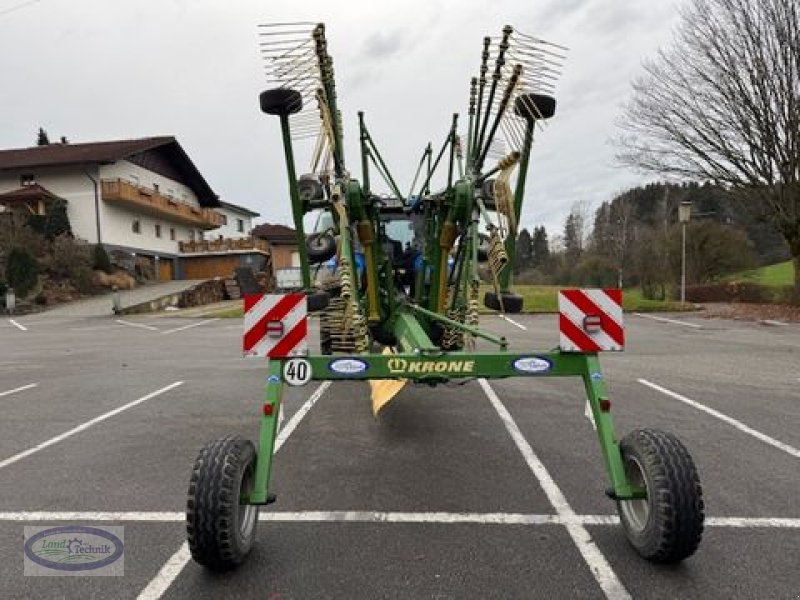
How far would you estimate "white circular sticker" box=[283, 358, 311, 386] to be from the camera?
10.7 ft

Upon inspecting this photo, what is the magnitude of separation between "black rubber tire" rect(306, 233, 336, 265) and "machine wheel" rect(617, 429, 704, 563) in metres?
2.97

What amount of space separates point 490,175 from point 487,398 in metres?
3.40

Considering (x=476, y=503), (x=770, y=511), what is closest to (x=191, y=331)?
(x=476, y=503)

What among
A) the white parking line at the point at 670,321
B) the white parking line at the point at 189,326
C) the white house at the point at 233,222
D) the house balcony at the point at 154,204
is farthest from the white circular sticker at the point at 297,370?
the white house at the point at 233,222

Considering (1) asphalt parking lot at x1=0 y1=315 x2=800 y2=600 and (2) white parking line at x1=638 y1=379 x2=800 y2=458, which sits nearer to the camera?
(1) asphalt parking lot at x1=0 y1=315 x2=800 y2=600

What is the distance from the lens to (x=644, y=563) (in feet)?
9.52

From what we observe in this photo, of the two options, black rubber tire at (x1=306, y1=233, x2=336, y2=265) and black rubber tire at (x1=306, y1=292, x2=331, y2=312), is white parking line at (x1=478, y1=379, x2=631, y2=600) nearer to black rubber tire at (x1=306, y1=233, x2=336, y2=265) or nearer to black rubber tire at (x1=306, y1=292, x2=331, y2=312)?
black rubber tire at (x1=306, y1=292, x2=331, y2=312)

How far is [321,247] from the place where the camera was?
4918 mm

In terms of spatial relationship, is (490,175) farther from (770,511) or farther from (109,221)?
(109,221)

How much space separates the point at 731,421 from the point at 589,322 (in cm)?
355

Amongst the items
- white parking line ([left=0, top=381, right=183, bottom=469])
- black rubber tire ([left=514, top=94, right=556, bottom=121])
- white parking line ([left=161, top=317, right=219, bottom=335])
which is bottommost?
white parking line ([left=161, top=317, right=219, bottom=335])

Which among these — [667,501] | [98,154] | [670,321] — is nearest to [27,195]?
[98,154]

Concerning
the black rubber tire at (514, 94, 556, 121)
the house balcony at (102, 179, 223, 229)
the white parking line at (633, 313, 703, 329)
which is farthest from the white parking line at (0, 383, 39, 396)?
the house balcony at (102, 179, 223, 229)

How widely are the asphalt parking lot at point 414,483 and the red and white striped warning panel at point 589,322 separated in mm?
1107
